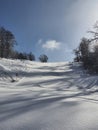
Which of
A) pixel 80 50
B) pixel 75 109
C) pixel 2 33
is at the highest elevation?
pixel 2 33

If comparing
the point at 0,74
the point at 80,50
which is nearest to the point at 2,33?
the point at 80,50

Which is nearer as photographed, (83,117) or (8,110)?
(83,117)

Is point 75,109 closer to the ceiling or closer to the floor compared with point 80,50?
closer to the floor

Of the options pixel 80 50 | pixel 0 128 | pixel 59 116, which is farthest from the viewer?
pixel 80 50

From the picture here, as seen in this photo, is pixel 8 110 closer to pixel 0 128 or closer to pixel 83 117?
pixel 0 128

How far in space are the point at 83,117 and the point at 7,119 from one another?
70.3 inches

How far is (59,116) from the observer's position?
5.20 meters

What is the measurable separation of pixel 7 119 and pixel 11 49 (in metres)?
51.6

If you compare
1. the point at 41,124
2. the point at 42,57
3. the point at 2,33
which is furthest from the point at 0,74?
the point at 42,57

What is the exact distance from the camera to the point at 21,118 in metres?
4.83

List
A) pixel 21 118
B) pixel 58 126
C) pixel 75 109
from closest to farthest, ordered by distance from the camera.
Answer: pixel 58 126 → pixel 21 118 → pixel 75 109

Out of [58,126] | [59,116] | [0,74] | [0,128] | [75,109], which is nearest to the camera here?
[0,128]

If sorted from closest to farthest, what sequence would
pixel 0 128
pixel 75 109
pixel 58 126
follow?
pixel 0 128 < pixel 58 126 < pixel 75 109

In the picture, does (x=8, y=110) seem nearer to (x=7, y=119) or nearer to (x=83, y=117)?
(x=7, y=119)
